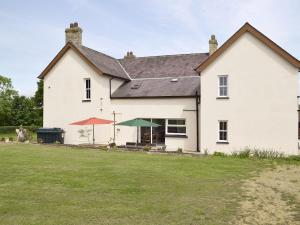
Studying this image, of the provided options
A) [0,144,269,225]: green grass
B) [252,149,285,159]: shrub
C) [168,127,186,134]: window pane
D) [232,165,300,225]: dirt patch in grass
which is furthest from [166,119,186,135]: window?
[232,165,300,225]: dirt patch in grass

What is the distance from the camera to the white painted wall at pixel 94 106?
88.0 ft

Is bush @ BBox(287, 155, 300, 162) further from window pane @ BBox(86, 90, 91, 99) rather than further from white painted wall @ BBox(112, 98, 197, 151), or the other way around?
window pane @ BBox(86, 90, 91, 99)

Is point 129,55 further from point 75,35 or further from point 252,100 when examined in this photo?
point 252,100

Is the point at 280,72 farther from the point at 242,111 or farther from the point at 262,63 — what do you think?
the point at 242,111

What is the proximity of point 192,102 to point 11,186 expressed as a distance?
54.5 ft

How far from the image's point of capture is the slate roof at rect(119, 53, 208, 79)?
3072 centimetres

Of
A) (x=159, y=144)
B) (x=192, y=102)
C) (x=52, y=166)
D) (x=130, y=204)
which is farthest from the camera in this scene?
(x=159, y=144)

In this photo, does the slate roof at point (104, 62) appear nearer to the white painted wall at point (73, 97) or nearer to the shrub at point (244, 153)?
the white painted wall at point (73, 97)

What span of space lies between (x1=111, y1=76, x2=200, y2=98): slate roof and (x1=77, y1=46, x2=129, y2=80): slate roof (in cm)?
146

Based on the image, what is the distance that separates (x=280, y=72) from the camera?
2269 cm

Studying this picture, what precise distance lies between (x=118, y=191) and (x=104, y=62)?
70.3 feet

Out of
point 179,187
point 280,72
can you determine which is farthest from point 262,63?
point 179,187

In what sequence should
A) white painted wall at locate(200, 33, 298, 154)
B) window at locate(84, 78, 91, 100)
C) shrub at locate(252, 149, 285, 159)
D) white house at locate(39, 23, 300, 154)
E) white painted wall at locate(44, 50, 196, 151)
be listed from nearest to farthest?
shrub at locate(252, 149, 285, 159) → white painted wall at locate(200, 33, 298, 154) → white house at locate(39, 23, 300, 154) → white painted wall at locate(44, 50, 196, 151) → window at locate(84, 78, 91, 100)

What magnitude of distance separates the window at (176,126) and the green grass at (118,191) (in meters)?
7.82
